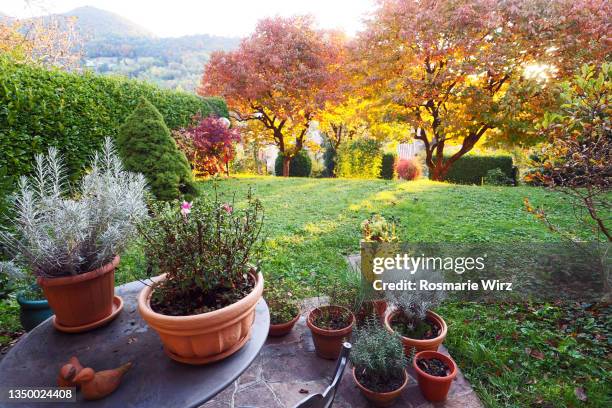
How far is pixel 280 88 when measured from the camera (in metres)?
10.4

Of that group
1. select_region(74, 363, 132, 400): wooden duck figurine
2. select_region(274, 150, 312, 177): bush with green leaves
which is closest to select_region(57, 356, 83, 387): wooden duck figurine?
select_region(74, 363, 132, 400): wooden duck figurine

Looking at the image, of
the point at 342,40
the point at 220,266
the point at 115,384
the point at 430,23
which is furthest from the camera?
the point at 342,40

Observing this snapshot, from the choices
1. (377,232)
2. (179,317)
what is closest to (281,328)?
(377,232)

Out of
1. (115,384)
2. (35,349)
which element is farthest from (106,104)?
(115,384)

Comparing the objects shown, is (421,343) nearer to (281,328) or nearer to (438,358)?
(438,358)

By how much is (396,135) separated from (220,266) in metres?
10.1

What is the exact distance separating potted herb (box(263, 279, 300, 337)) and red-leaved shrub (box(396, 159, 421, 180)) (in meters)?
11.1

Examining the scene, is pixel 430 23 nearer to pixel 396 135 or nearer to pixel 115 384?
pixel 396 135

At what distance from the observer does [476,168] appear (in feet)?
36.9

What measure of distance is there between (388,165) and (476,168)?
9.93 ft

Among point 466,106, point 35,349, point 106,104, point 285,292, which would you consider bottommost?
point 285,292

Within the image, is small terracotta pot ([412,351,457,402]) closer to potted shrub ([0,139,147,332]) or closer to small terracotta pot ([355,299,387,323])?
small terracotta pot ([355,299,387,323])

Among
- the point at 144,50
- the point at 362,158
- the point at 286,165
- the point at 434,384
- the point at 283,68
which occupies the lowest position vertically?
the point at 434,384

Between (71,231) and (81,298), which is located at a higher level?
(71,231)
